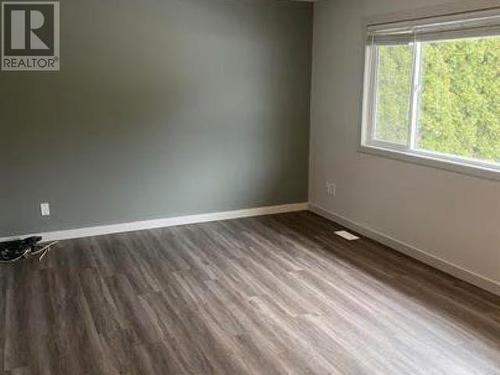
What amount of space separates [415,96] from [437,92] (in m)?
0.22

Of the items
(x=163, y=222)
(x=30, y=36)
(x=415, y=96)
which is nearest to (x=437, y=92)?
(x=415, y=96)

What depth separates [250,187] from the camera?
5.38 metres

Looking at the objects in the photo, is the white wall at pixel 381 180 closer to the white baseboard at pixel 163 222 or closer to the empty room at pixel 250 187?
the empty room at pixel 250 187

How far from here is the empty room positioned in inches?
116

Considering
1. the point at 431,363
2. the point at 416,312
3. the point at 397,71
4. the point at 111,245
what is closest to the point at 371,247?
the point at 416,312

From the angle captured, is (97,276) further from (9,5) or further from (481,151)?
(481,151)

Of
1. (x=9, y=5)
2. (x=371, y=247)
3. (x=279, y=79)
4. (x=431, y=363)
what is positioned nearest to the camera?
(x=431, y=363)

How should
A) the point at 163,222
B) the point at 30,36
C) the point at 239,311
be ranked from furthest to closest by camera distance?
1. the point at 163,222
2. the point at 30,36
3. the point at 239,311

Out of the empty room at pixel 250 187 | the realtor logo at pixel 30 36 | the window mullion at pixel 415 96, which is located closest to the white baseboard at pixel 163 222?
the empty room at pixel 250 187

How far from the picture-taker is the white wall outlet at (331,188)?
523cm

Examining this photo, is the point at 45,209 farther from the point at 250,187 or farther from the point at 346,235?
the point at 346,235

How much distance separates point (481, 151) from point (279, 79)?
2325 mm

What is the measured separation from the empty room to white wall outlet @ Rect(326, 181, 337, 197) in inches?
0.8

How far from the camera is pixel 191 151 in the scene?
5023mm
